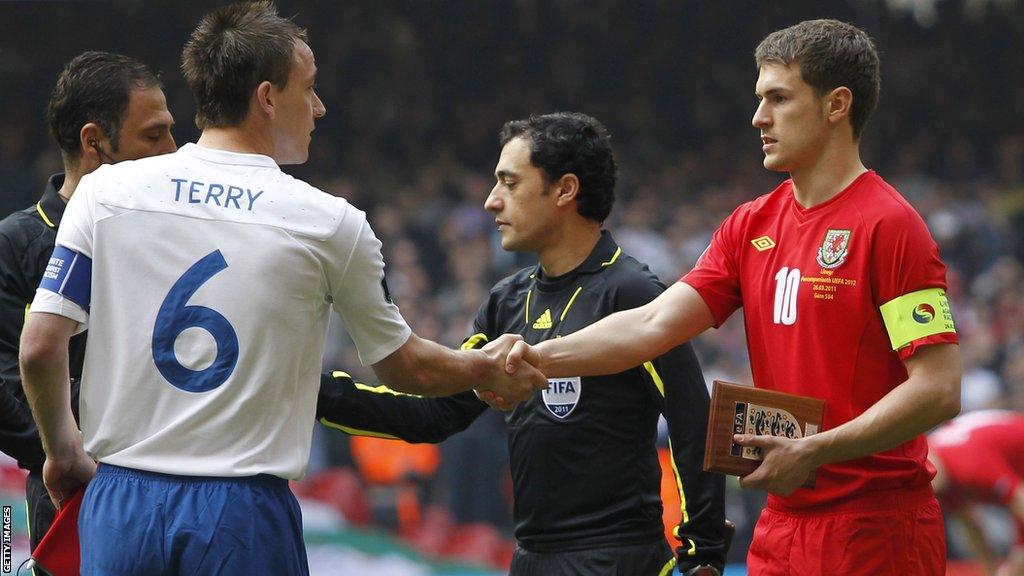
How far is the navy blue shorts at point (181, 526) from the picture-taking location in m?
3.08

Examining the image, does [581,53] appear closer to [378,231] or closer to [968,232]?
[378,231]

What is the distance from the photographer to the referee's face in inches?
173

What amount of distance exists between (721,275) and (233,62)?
1444 millimetres

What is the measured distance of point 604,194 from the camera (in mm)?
4496

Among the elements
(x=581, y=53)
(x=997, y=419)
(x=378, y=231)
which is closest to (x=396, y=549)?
(x=378, y=231)

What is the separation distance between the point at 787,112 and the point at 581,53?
10.1 meters

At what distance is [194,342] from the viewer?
310cm

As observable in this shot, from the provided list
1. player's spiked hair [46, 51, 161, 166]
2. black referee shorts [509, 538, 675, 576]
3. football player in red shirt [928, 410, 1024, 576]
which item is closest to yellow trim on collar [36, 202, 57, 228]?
player's spiked hair [46, 51, 161, 166]

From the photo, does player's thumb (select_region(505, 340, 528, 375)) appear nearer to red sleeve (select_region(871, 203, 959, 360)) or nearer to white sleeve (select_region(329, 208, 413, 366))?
white sleeve (select_region(329, 208, 413, 366))

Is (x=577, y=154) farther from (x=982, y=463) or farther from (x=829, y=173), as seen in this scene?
(x=982, y=463)

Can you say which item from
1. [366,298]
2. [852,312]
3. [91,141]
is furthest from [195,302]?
[852,312]

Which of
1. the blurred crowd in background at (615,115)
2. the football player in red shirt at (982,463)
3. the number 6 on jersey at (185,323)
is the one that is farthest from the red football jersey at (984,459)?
the number 6 on jersey at (185,323)

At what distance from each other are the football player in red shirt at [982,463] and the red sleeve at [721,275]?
4.16 metres

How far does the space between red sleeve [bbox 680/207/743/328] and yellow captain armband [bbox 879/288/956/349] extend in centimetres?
55
